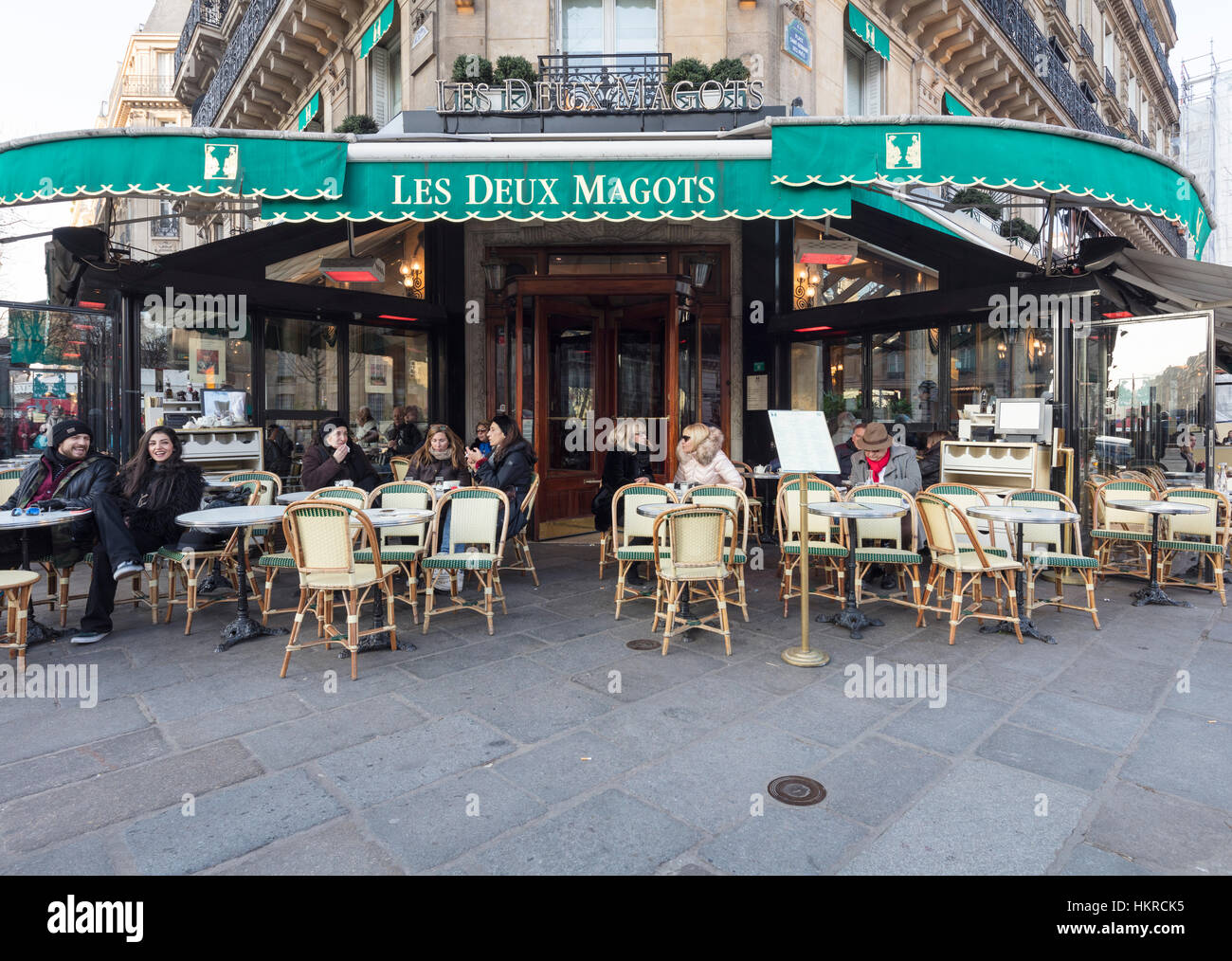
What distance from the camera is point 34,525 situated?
15.7ft

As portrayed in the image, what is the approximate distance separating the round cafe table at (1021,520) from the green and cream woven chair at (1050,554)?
11 centimetres

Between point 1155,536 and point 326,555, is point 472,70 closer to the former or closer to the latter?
point 326,555

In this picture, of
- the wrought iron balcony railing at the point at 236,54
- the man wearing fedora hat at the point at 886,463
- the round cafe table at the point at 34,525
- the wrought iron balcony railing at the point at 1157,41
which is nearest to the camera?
the round cafe table at the point at 34,525

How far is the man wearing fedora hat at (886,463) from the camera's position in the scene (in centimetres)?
696

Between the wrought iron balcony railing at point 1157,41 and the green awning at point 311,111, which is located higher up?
the wrought iron balcony railing at point 1157,41

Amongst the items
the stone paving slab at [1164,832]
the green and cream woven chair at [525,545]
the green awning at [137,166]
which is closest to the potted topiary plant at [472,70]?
the green awning at [137,166]

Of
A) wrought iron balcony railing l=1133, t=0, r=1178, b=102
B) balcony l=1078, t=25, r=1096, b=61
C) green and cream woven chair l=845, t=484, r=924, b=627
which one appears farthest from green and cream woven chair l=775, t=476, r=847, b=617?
wrought iron balcony railing l=1133, t=0, r=1178, b=102

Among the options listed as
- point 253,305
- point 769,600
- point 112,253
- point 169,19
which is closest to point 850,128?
point 769,600

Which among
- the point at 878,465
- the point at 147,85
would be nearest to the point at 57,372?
the point at 878,465

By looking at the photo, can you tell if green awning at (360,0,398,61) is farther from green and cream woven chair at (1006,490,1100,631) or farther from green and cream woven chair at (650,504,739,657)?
green and cream woven chair at (1006,490,1100,631)

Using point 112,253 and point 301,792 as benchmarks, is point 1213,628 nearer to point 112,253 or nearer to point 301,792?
point 301,792

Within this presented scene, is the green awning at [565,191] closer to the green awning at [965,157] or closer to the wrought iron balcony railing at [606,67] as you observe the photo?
the green awning at [965,157]

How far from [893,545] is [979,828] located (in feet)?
14.4

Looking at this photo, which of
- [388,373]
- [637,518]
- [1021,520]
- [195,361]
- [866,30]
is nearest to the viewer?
[1021,520]
